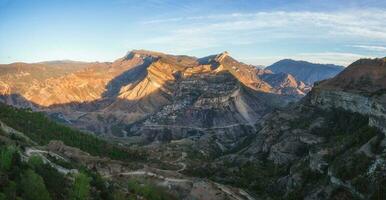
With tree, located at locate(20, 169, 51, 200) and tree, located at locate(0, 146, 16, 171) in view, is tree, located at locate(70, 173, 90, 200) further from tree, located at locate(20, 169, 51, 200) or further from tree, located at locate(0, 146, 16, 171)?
tree, located at locate(0, 146, 16, 171)

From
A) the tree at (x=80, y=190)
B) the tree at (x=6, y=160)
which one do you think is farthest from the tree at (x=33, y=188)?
the tree at (x=6, y=160)

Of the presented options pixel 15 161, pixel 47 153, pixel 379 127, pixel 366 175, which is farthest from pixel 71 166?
pixel 379 127

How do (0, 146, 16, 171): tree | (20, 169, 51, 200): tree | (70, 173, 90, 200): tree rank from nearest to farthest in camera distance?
(20, 169, 51, 200): tree < (0, 146, 16, 171): tree < (70, 173, 90, 200): tree

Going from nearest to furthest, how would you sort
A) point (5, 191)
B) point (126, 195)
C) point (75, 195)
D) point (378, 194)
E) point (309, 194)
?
point (5, 191), point (75, 195), point (378, 194), point (126, 195), point (309, 194)

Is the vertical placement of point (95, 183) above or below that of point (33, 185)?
below

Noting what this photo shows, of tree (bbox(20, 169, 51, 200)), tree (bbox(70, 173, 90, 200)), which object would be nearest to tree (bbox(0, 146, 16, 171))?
tree (bbox(20, 169, 51, 200))

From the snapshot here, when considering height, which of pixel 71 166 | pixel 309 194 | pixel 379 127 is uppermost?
pixel 379 127

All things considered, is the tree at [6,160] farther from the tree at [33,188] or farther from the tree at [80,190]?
the tree at [80,190]

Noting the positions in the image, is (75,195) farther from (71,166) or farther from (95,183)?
(71,166)
